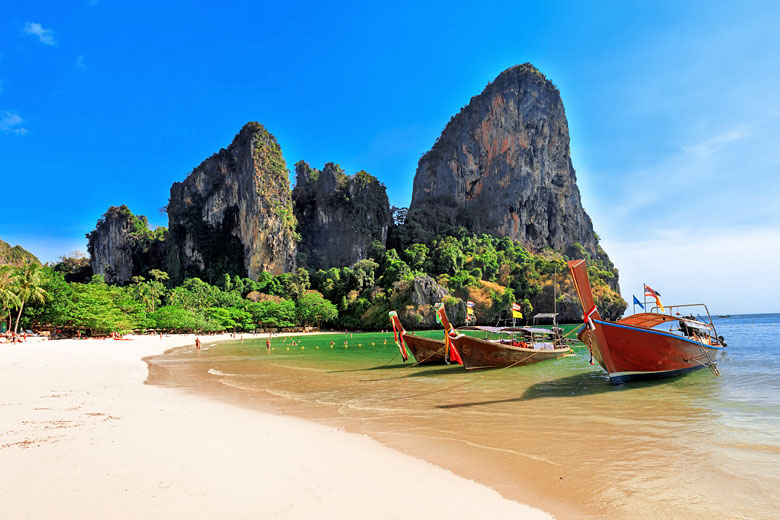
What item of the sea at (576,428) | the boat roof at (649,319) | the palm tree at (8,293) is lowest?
the sea at (576,428)

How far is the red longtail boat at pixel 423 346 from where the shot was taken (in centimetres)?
1811

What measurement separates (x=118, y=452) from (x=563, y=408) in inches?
344

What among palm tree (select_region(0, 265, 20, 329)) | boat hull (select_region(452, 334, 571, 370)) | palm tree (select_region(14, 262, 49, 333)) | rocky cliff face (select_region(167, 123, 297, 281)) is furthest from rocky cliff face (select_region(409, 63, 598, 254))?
boat hull (select_region(452, 334, 571, 370))

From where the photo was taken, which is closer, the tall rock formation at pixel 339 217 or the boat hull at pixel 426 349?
the boat hull at pixel 426 349

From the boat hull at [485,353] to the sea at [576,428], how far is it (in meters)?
0.90

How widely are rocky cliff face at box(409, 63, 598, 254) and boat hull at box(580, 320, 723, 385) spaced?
278ft

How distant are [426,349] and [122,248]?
91.4 m

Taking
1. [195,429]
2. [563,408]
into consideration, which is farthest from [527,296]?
[195,429]

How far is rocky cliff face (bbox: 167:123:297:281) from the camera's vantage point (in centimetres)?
7956

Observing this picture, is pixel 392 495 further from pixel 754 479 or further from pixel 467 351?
pixel 467 351

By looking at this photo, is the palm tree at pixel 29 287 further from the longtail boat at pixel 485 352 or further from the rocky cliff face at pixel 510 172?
the rocky cliff face at pixel 510 172

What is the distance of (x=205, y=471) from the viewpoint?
475 cm

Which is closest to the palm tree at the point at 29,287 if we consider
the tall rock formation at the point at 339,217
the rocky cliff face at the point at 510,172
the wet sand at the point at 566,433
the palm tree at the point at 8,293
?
the palm tree at the point at 8,293

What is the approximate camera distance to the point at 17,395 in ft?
30.7
